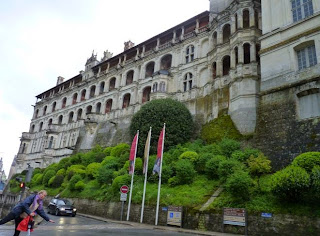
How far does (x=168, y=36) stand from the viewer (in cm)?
4038

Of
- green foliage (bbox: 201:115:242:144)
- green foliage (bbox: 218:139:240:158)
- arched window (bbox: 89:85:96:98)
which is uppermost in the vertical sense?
arched window (bbox: 89:85:96:98)

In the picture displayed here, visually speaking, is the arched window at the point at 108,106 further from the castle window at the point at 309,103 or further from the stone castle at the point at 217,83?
the castle window at the point at 309,103

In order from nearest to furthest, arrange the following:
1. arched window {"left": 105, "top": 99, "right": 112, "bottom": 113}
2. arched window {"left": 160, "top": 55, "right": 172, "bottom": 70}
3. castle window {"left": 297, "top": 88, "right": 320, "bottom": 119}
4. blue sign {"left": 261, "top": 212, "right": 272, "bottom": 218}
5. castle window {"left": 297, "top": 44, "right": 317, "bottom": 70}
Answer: blue sign {"left": 261, "top": 212, "right": 272, "bottom": 218}
castle window {"left": 297, "top": 88, "right": 320, "bottom": 119}
castle window {"left": 297, "top": 44, "right": 317, "bottom": 70}
arched window {"left": 160, "top": 55, "right": 172, "bottom": 70}
arched window {"left": 105, "top": 99, "right": 112, "bottom": 113}

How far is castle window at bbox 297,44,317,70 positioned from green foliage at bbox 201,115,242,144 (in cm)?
715

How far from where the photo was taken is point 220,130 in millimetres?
24031

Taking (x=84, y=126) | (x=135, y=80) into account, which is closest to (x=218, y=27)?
(x=135, y=80)

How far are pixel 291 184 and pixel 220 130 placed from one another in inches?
483

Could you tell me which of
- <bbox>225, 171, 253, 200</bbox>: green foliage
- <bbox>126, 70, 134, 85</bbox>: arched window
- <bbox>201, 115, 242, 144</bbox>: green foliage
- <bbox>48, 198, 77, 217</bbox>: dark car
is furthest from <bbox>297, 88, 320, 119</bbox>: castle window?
<bbox>126, 70, 134, 85</bbox>: arched window

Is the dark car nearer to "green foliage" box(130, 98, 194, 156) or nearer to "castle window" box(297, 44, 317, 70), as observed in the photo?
"green foliage" box(130, 98, 194, 156)

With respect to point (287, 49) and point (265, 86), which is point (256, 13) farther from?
point (265, 86)

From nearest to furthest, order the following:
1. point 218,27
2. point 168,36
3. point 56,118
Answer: point 218,27
point 168,36
point 56,118

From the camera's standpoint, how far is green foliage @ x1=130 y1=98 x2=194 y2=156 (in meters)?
26.3

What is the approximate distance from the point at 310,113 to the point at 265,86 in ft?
13.9

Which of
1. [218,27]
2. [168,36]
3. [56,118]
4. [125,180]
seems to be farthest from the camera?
[56,118]
